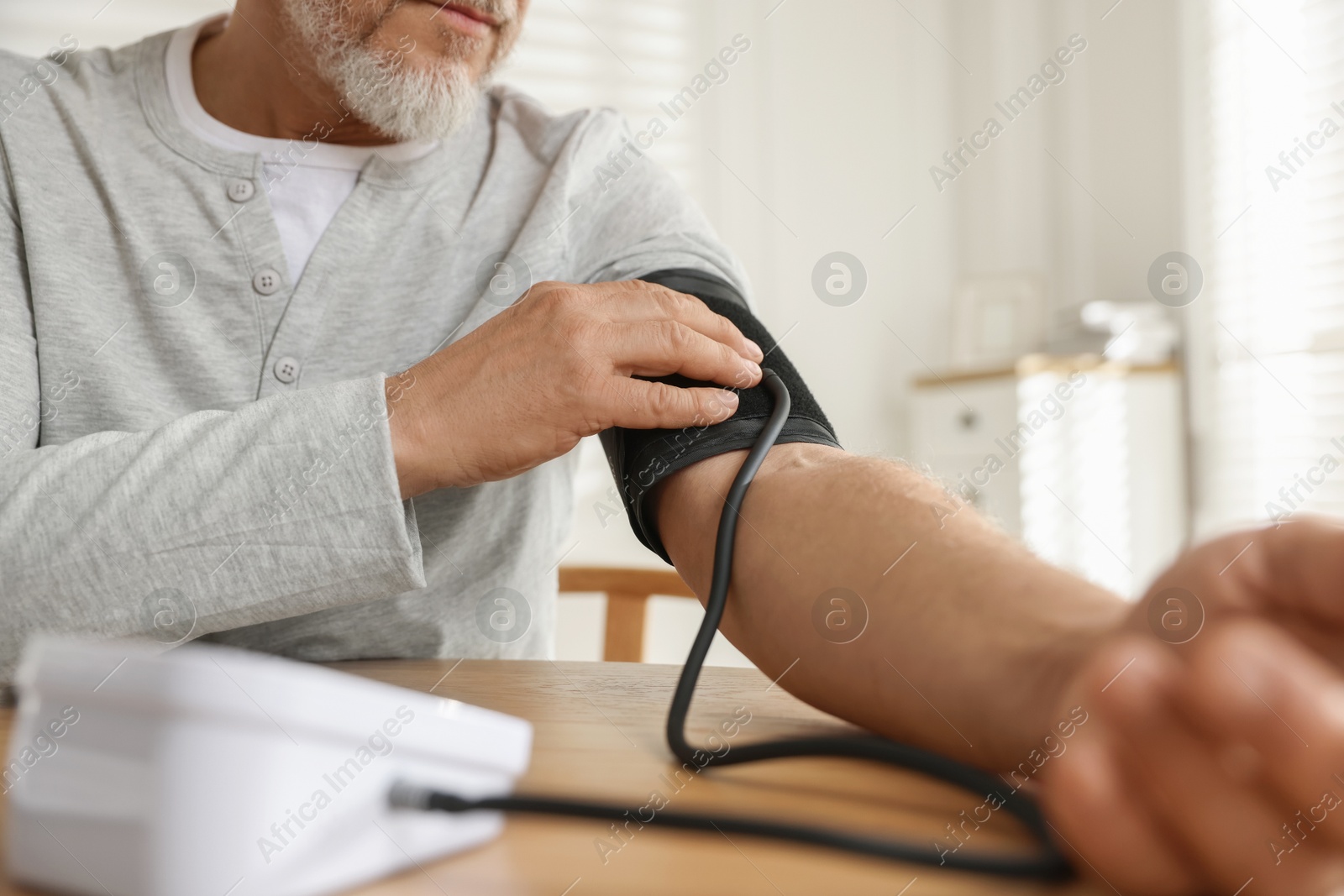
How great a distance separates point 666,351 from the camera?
0.63 m

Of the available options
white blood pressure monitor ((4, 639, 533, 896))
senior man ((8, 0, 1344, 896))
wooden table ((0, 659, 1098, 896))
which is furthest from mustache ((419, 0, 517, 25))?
white blood pressure monitor ((4, 639, 533, 896))

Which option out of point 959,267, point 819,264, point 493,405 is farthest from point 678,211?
point 959,267

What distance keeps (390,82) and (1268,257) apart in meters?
2.01

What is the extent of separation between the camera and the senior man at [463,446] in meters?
0.24

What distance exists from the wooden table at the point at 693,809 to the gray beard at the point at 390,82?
56 centimetres

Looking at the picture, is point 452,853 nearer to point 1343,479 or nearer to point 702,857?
point 702,857

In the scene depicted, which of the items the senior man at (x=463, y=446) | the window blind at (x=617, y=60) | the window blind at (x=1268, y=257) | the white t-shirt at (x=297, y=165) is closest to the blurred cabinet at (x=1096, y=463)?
the window blind at (x=1268, y=257)

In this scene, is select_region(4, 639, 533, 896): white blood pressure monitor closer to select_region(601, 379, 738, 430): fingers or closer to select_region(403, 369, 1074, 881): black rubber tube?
select_region(403, 369, 1074, 881): black rubber tube

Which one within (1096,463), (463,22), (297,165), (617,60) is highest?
(617,60)

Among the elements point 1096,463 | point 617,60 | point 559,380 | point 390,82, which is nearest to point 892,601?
point 559,380

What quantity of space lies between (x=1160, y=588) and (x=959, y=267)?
2965 millimetres

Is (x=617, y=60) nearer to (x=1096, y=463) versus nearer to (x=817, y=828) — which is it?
(x=1096, y=463)

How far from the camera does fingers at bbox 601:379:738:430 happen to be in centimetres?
62

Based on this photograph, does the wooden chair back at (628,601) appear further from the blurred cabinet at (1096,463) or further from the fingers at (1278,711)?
the blurred cabinet at (1096,463)
